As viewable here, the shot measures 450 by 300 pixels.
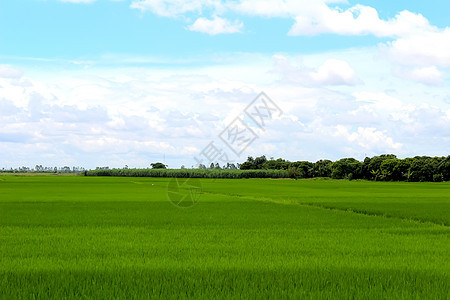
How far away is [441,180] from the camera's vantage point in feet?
281

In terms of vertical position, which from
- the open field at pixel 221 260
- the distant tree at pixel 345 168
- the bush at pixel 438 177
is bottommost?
the open field at pixel 221 260

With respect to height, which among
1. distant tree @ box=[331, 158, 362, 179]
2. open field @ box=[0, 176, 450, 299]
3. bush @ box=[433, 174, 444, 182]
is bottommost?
open field @ box=[0, 176, 450, 299]

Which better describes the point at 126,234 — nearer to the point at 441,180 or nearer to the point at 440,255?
the point at 440,255

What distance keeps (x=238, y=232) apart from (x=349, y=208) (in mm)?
11402

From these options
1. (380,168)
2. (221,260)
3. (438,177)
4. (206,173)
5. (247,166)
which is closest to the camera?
(221,260)

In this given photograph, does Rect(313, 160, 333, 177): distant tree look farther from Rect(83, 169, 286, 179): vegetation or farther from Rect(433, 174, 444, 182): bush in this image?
Rect(433, 174, 444, 182): bush

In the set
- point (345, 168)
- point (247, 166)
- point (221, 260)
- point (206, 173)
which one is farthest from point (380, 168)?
point (221, 260)

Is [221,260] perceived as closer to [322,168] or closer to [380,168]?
[380,168]

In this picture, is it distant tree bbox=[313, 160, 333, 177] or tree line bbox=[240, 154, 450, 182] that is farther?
distant tree bbox=[313, 160, 333, 177]

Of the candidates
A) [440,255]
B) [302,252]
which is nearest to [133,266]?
[302,252]

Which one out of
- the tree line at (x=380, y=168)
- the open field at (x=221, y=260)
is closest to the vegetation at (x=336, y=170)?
the tree line at (x=380, y=168)

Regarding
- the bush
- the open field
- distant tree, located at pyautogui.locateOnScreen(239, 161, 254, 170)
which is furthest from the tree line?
the open field

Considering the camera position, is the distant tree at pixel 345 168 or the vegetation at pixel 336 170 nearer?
the vegetation at pixel 336 170

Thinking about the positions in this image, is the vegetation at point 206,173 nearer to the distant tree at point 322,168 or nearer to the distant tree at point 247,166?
the distant tree at point 322,168
